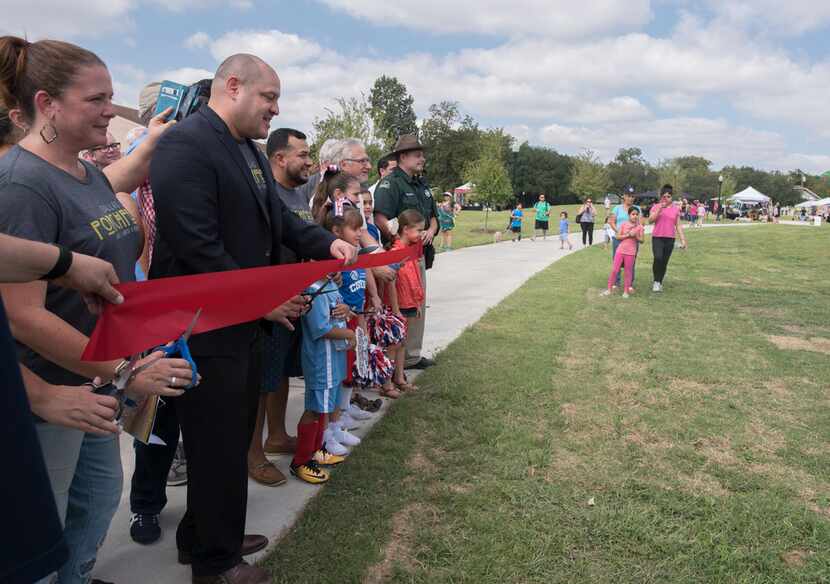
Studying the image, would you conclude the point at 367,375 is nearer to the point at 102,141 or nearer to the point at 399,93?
the point at 102,141

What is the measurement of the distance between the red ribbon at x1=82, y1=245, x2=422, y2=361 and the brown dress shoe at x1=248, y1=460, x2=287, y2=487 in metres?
1.45

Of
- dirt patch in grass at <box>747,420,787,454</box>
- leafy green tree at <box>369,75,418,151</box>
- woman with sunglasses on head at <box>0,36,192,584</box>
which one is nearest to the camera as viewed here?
woman with sunglasses on head at <box>0,36,192,584</box>

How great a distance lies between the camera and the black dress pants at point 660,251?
444 inches

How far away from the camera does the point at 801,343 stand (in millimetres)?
8031

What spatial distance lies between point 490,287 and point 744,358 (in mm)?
Result: 5726

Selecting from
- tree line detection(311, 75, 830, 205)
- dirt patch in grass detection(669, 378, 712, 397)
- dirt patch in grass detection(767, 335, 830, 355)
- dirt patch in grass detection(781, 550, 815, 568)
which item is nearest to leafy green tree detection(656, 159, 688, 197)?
tree line detection(311, 75, 830, 205)

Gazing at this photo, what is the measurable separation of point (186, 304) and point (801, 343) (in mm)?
8326

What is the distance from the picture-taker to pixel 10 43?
1.88m

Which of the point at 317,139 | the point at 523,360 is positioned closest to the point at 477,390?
the point at 523,360

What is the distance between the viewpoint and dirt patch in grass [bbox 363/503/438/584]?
2900 mm

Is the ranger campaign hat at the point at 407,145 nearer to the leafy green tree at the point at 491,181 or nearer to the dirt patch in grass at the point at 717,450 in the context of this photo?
the dirt patch in grass at the point at 717,450

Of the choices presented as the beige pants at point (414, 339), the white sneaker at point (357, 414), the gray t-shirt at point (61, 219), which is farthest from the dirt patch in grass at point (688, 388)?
the gray t-shirt at point (61, 219)

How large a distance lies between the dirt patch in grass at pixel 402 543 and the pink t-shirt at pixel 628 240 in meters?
8.40

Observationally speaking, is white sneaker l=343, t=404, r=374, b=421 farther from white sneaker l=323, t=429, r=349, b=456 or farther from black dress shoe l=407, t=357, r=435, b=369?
black dress shoe l=407, t=357, r=435, b=369
